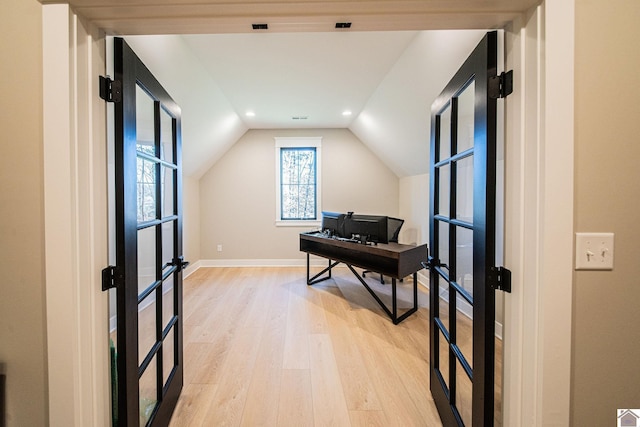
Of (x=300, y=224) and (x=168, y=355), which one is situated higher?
(x=300, y=224)

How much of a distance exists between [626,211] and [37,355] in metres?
1.98

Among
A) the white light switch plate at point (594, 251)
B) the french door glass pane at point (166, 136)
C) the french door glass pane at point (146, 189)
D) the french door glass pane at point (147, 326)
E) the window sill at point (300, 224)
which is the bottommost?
the french door glass pane at point (147, 326)

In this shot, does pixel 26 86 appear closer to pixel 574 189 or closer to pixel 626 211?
pixel 574 189

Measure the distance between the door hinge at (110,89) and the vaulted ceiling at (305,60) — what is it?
191mm

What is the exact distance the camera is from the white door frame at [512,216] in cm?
80

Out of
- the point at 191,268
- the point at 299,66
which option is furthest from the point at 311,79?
the point at 191,268

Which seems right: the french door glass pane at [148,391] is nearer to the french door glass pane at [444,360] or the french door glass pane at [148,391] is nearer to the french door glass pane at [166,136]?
the french door glass pane at [166,136]

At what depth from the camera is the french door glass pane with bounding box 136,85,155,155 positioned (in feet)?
4.13

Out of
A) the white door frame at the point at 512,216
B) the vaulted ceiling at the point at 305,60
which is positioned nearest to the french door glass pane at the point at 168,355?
the white door frame at the point at 512,216

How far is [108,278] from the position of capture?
967 mm

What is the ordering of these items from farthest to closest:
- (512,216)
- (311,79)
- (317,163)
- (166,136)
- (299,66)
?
(317,163) → (311,79) → (299,66) → (166,136) → (512,216)

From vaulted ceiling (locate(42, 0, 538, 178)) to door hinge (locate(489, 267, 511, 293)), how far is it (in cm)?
89

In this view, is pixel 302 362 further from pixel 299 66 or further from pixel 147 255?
pixel 299 66

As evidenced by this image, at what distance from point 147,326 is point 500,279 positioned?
1.68 meters
